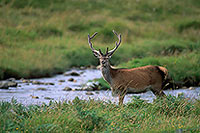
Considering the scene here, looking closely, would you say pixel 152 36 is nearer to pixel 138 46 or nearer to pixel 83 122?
pixel 138 46

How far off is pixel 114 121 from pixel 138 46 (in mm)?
14958

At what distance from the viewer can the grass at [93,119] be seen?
634cm

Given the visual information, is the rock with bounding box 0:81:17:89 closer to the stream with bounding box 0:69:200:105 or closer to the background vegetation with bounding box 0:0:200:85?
the stream with bounding box 0:69:200:105

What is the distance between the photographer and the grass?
6341 mm

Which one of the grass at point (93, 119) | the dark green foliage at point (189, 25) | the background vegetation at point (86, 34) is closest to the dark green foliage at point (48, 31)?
the background vegetation at point (86, 34)

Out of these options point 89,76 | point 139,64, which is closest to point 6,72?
point 89,76

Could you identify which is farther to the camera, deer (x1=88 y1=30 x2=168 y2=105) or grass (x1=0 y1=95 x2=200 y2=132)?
deer (x1=88 y1=30 x2=168 y2=105)

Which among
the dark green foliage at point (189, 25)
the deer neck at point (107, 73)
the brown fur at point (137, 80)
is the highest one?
the deer neck at point (107, 73)

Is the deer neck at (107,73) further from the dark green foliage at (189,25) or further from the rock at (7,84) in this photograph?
the dark green foliage at (189,25)

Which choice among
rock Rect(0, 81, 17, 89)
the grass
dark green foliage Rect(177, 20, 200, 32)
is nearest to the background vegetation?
dark green foliage Rect(177, 20, 200, 32)

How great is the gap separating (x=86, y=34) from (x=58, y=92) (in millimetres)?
11110

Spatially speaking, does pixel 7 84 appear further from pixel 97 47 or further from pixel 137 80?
pixel 97 47

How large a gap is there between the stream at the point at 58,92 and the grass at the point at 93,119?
6.94ft

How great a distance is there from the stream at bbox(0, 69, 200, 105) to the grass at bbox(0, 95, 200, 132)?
2115 mm
